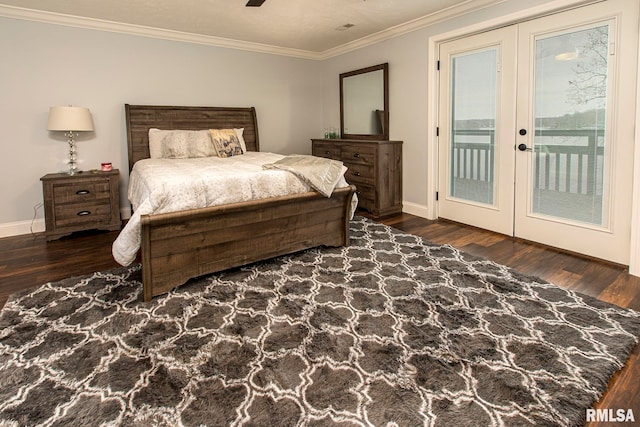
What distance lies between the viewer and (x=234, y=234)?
2.81 m

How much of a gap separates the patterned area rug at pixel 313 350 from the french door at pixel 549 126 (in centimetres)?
101

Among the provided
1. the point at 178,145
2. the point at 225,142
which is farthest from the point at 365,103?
the point at 178,145

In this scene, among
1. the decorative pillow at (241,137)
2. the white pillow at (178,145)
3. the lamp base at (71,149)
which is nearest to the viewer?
the lamp base at (71,149)

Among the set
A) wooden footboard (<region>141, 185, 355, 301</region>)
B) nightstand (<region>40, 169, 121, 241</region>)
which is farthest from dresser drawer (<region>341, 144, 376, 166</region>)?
nightstand (<region>40, 169, 121, 241</region>)

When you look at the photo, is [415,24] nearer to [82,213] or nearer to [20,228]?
[82,213]

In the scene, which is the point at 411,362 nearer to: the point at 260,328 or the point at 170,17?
the point at 260,328

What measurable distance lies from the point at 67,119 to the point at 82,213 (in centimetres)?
101

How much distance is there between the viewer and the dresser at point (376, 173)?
461cm

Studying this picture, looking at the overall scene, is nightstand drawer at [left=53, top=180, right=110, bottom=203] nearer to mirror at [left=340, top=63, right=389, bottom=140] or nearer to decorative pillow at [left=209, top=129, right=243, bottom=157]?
decorative pillow at [left=209, top=129, right=243, bottom=157]

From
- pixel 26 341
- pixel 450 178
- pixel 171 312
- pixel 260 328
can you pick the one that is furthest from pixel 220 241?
pixel 450 178

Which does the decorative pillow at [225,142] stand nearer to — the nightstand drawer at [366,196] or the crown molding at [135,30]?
the crown molding at [135,30]

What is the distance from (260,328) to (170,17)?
12.3 ft

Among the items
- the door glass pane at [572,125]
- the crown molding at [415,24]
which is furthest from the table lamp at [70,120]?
the door glass pane at [572,125]

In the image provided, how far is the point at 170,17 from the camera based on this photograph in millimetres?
4129
